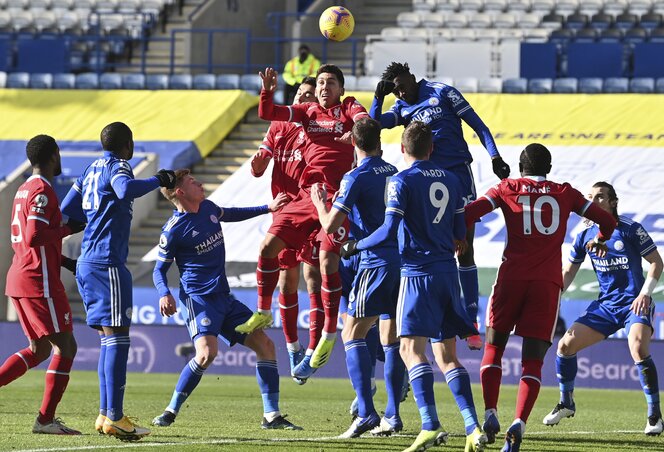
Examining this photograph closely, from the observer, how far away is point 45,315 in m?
9.70

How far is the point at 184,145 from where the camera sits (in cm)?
2536

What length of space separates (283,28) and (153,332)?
518 inches

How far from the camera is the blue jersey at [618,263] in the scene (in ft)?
38.0

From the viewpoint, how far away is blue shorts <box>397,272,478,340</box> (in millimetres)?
8734

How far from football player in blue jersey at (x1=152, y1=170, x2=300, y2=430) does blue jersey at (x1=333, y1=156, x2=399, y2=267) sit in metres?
1.28

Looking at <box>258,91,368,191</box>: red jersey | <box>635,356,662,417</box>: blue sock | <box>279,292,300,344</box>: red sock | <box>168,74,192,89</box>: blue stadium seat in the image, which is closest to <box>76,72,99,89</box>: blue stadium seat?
<box>168,74,192,89</box>: blue stadium seat

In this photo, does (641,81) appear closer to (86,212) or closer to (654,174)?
(654,174)

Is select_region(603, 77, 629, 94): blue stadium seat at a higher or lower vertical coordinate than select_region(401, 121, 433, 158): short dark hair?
lower

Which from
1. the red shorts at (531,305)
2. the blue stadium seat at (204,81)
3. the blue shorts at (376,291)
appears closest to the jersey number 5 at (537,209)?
the red shorts at (531,305)

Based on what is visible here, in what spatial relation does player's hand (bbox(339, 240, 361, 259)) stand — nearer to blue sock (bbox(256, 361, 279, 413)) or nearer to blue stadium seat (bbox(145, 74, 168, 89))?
blue sock (bbox(256, 361, 279, 413))

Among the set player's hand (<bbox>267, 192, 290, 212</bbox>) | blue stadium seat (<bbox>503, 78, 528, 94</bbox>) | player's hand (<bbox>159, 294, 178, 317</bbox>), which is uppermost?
player's hand (<bbox>267, 192, 290, 212</bbox>)

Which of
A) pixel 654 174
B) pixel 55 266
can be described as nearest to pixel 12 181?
pixel 654 174

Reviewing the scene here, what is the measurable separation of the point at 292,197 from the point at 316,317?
42.7 inches

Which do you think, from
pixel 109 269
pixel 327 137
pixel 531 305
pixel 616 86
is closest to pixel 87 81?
pixel 616 86
